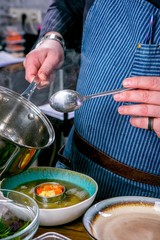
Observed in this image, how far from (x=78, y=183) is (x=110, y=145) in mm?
204

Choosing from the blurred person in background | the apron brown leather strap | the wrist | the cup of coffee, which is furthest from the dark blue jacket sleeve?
the cup of coffee

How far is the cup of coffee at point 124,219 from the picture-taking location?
1.01m

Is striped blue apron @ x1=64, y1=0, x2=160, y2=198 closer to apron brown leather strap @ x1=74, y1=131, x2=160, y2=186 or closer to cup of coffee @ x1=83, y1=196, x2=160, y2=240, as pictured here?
apron brown leather strap @ x1=74, y1=131, x2=160, y2=186

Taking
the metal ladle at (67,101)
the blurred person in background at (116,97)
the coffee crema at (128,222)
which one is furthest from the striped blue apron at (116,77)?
the coffee crema at (128,222)

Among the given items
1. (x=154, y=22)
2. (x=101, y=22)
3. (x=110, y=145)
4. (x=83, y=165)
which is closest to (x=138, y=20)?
(x=154, y=22)

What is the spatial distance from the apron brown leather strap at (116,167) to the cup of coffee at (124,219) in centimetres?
21

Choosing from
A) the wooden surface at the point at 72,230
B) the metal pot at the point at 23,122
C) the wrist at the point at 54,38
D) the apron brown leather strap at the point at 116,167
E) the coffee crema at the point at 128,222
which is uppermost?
the wrist at the point at 54,38

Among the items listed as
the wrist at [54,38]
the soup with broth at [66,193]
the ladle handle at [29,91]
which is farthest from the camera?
the wrist at [54,38]

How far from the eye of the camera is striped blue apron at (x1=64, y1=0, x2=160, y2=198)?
1.31 meters

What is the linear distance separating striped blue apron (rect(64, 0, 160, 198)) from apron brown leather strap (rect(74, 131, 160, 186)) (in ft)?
0.05

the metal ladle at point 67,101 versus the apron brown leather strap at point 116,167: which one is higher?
the metal ladle at point 67,101

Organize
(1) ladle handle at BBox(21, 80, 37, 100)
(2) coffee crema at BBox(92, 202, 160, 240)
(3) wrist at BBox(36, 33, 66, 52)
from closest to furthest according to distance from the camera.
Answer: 1. (2) coffee crema at BBox(92, 202, 160, 240)
2. (1) ladle handle at BBox(21, 80, 37, 100)
3. (3) wrist at BBox(36, 33, 66, 52)

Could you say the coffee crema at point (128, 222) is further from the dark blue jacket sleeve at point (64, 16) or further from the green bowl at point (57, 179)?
the dark blue jacket sleeve at point (64, 16)

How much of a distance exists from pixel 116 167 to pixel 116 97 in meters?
0.31
